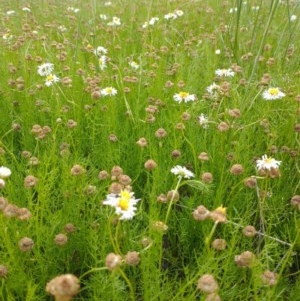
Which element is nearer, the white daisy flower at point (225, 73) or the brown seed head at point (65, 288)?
the brown seed head at point (65, 288)

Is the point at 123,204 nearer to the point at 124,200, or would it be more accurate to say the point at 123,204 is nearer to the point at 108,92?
the point at 124,200

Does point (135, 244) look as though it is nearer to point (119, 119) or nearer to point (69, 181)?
point (69, 181)

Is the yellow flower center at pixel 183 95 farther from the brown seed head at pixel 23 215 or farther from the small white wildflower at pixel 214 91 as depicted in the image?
the brown seed head at pixel 23 215

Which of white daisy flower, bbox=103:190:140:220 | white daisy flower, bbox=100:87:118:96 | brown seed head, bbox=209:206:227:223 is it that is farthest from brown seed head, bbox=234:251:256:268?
white daisy flower, bbox=100:87:118:96

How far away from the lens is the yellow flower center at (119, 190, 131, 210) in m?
1.05

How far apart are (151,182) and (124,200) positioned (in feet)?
2.21

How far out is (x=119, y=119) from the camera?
2111 mm

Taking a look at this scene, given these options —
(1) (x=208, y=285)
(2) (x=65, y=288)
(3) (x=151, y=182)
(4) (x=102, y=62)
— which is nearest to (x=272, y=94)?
(3) (x=151, y=182)

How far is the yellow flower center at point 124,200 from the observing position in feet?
3.45

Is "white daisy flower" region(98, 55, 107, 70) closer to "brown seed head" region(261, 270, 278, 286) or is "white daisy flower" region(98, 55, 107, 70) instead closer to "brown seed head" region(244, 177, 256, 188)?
"brown seed head" region(244, 177, 256, 188)

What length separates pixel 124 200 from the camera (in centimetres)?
106

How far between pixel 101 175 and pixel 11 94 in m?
1.09

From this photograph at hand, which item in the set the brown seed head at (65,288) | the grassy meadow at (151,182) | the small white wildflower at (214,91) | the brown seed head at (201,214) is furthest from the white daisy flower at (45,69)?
the brown seed head at (65,288)

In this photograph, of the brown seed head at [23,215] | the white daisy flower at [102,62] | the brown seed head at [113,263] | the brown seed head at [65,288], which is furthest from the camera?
the white daisy flower at [102,62]
